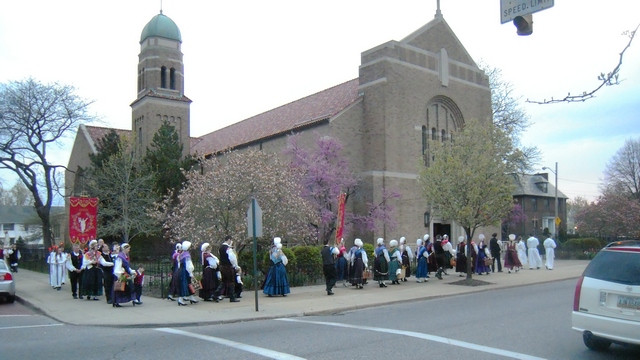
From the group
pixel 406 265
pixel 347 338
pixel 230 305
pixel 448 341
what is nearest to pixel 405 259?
pixel 406 265

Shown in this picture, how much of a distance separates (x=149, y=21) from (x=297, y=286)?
3213 cm

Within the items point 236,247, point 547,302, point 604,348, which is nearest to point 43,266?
point 236,247

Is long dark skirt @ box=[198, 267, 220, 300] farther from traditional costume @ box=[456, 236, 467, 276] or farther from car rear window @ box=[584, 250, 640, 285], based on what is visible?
traditional costume @ box=[456, 236, 467, 276]

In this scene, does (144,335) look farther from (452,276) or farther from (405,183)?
(405,183)

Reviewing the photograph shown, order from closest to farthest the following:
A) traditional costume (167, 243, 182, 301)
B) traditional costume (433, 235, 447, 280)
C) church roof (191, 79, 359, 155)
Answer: traditional costume (167, 243, 182, 301), traditional costume (433, 235, 447, 280), church roof (191, 79, 359, 155)

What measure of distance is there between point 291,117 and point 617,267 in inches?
1243

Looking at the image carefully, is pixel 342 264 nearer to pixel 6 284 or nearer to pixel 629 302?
pixel 6 284

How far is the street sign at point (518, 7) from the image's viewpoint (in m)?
6.66

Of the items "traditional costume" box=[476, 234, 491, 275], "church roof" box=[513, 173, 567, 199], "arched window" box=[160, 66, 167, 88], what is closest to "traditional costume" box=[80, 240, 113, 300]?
"traditional costume" box=[476, 234, 491, 275]

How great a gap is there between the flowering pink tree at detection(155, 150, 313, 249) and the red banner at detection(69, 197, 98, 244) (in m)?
3.09

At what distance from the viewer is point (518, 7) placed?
22.6 feet

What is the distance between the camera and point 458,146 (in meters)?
19.7

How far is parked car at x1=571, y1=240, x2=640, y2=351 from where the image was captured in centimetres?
727

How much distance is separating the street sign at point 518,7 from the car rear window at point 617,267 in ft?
12.4
